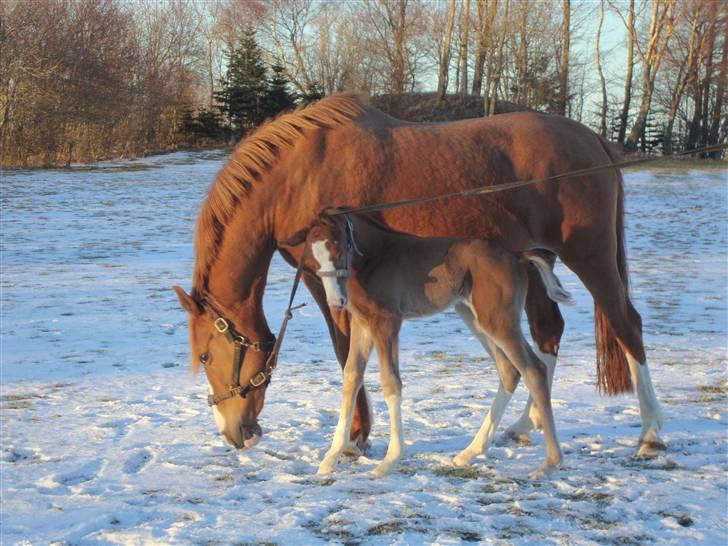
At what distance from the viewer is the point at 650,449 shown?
4.53 m

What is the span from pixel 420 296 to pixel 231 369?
3.34 feet

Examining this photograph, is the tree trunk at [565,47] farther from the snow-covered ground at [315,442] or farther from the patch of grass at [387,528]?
the patch of grass at [387,528]

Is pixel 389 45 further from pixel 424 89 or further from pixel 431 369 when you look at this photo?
pixel 431 369

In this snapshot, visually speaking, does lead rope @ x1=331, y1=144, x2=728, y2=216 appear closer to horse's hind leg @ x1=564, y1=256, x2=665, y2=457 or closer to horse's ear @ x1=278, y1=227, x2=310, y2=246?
horse's ear @ x1=278, y1=227, x2=310, y2=246

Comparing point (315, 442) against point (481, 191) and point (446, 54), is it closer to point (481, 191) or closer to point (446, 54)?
point (481, 191)

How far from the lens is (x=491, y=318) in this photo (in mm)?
4156

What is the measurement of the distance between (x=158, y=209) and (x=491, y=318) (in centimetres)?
1553

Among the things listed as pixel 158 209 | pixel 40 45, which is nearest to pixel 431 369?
pixel 158 209

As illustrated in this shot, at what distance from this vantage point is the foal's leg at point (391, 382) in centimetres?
415

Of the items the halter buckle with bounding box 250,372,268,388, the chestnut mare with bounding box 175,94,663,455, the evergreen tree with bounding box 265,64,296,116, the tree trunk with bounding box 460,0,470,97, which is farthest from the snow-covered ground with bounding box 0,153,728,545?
the evergreen tree with bounding box 265,64,296,116

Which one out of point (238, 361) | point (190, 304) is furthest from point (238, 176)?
point (238, 361)

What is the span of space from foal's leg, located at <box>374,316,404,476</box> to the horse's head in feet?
1.93

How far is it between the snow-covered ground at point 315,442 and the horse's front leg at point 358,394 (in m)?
0.13

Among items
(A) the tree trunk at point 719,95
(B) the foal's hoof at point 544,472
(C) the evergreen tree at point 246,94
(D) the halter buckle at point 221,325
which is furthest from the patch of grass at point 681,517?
(A) the tree trunk at point 719,95
